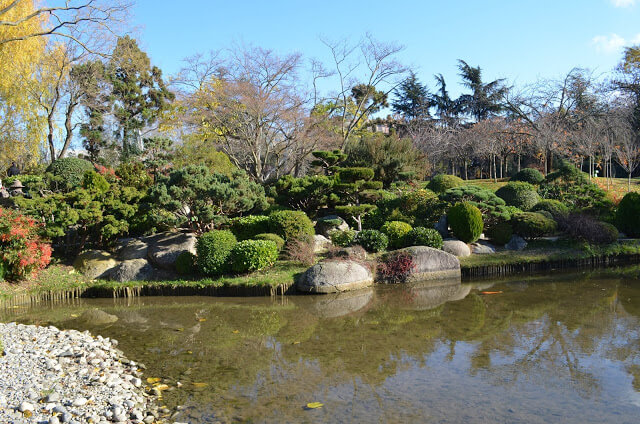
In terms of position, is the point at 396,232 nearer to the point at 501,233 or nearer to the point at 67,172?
the point at 501,233

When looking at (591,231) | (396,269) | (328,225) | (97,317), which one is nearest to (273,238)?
(328,225)

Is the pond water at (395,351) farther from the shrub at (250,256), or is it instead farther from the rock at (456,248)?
the rock at (456,248)

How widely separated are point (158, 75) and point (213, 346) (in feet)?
92.7

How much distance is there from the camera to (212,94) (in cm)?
1847

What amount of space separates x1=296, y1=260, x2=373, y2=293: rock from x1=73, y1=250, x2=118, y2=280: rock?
17.6 ft

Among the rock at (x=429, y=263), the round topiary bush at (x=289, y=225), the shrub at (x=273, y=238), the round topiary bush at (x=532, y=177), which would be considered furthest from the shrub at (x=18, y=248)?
the round topiary bush at (x=532, y=177)

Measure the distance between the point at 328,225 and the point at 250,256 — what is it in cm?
384

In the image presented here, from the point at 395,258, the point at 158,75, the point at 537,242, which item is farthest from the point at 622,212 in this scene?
the point at 158,75

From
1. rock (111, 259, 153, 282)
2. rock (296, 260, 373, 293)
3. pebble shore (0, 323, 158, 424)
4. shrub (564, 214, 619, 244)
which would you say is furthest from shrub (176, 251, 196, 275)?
shrub (564, 214, 619, 244)

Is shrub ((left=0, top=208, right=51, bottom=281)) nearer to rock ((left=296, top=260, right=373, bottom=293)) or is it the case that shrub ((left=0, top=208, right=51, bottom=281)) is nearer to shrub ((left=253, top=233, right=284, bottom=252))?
shrub ((left=253, top=233, right=284, bottom=252))

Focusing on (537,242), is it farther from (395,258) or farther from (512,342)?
(512,342)

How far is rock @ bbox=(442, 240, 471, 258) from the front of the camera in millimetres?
13148

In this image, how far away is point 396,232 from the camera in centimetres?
1344

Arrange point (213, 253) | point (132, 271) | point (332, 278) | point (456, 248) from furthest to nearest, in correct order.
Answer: point (456, 248)
point (132, 271)
point (213, 253)
point (332, 278)
